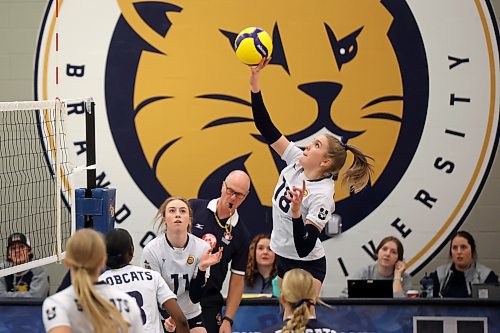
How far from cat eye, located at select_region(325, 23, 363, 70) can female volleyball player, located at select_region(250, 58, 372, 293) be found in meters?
2.81

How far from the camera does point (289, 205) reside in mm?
8297

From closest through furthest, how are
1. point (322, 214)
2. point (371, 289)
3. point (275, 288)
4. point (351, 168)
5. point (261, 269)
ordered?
point (322, 214) < point (351, 168) < point (371, 289) < point (275, 288) < point (261, 269)

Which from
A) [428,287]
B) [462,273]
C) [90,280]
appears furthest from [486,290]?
[90,280]

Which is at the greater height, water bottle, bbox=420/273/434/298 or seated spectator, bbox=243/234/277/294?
seated spectator, bbox=243/234/277/294

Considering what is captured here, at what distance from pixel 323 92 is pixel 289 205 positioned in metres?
3.12

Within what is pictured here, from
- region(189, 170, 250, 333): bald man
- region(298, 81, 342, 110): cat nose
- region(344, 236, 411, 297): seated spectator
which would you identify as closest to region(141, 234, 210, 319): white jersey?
region(189, 170, 250, 333): bald man

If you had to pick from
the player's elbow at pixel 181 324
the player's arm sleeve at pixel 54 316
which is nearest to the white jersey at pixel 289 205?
the player's elbow at pixel 181 324

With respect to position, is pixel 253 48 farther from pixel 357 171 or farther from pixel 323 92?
pixel 323 92

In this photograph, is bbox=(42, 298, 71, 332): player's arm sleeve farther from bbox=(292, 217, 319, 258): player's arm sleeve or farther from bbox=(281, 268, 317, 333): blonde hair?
bbox=(292, 217, 319, 258): player's arm sleeve

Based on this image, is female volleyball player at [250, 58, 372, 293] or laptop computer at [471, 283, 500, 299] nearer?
female volleyball player at [250, 58, 372, 293]

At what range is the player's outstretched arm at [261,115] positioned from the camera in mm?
8367

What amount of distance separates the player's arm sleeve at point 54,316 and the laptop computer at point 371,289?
5.12m

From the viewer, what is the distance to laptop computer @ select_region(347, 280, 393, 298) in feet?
33.2

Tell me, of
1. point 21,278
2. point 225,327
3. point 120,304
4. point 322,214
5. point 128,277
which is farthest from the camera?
point 21,278
